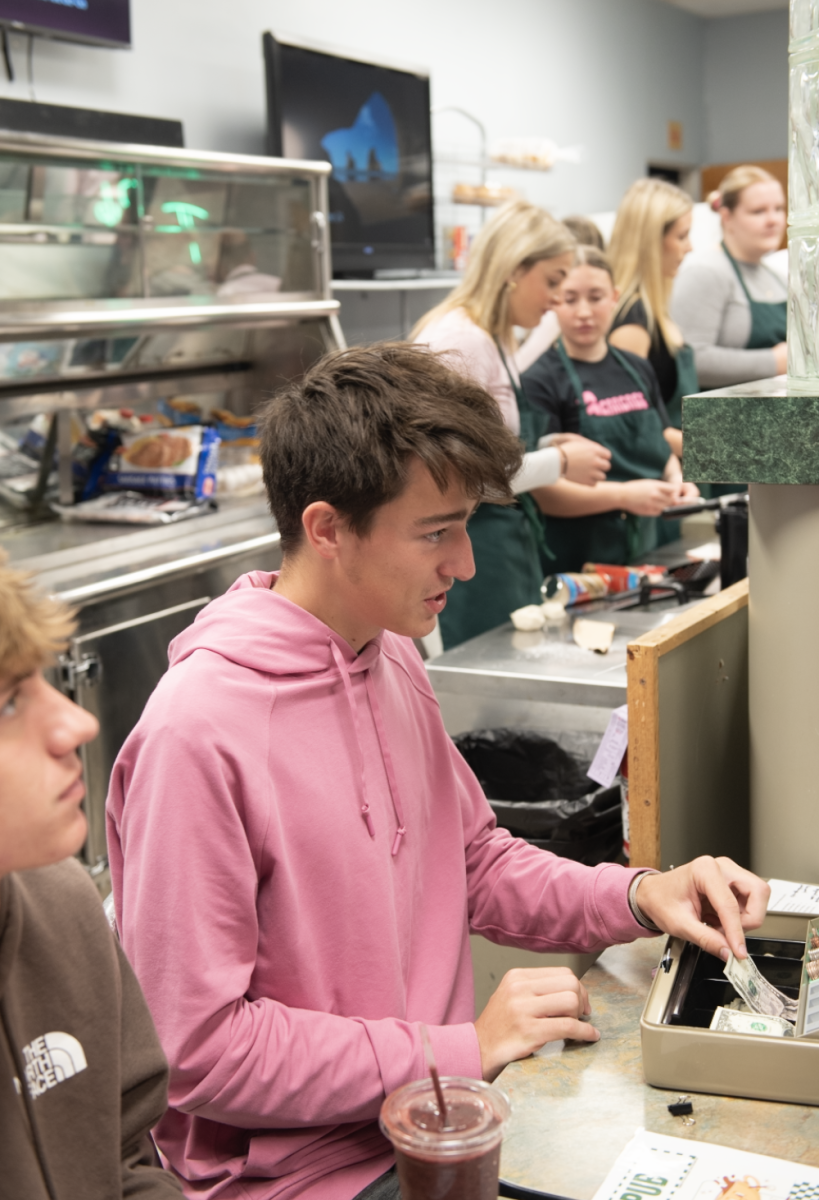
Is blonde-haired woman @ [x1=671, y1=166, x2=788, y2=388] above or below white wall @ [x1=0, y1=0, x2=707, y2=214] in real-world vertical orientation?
below

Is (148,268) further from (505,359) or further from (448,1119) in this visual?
(448,1119)

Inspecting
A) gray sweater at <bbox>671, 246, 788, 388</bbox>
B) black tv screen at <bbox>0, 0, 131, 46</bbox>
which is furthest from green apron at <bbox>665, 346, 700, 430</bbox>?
black tv screen at <bbox>0, 0, 131, 46</bbox>

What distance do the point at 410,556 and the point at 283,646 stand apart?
6.5 inches

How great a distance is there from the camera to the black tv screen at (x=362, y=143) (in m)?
4.59

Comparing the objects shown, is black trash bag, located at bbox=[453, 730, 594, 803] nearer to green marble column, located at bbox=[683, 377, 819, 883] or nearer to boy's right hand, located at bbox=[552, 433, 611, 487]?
green marble column, located at bbox=[683, 377, 819, 883]

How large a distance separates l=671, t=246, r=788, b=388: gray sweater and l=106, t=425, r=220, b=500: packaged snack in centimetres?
208

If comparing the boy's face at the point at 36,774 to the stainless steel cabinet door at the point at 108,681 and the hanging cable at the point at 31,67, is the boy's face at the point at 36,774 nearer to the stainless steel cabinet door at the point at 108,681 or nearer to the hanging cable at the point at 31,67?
the stainless steel cabinet door at the point at 108,681

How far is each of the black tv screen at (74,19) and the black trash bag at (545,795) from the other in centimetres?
267

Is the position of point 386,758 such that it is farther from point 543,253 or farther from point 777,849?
point 543,253

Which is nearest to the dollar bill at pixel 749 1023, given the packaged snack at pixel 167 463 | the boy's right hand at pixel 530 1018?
the boy's right hand at pixel 530 1018

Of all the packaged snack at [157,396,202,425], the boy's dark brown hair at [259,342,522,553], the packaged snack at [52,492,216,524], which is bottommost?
the packaged snack at [52,492,216,524]

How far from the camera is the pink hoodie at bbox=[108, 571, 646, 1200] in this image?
1116mm

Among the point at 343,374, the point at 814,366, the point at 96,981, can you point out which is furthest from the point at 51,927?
the point at 814,366

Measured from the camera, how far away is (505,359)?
318 cm
